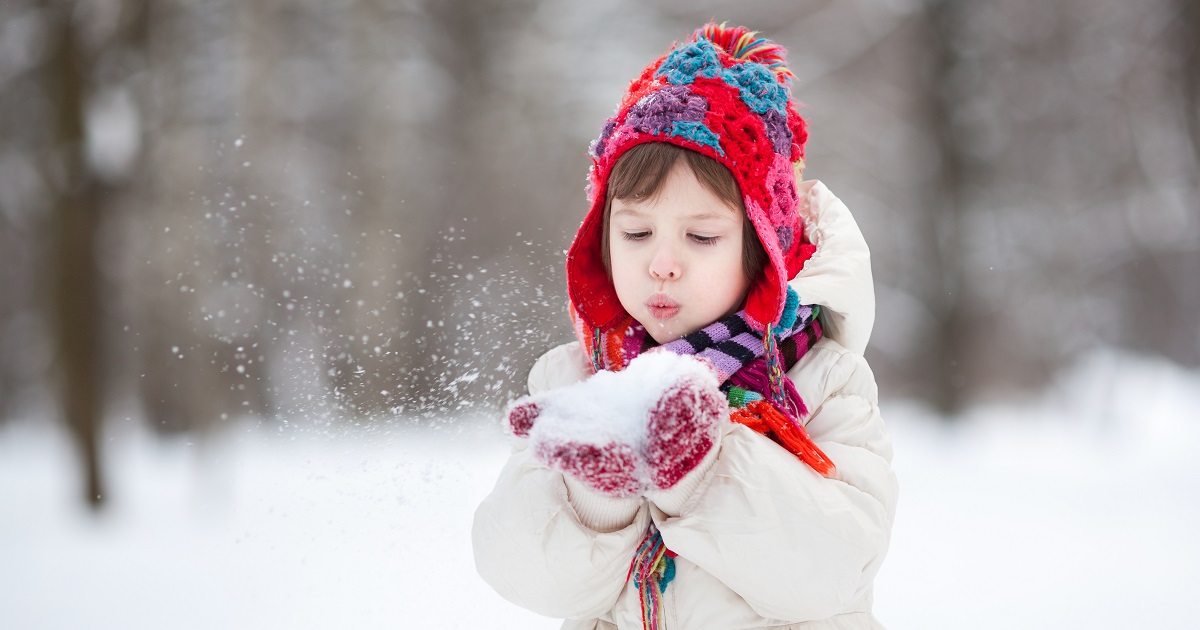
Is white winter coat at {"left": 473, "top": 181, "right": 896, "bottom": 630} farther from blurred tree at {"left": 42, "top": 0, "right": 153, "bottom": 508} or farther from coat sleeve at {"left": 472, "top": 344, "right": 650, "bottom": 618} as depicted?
blurred tree at {"left": 42, "top": 0, "right": 153, "bottom": 508}

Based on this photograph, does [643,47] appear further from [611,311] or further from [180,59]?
[611,311]

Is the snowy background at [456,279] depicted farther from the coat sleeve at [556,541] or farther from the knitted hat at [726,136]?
the coat sleeve at [556,541]

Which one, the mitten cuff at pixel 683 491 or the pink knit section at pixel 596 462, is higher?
the pink knit section at pixel 596 462

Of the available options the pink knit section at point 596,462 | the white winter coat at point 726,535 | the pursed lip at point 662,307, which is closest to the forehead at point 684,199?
the pursed lip at point 662,307

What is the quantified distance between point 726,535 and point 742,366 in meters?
0.30

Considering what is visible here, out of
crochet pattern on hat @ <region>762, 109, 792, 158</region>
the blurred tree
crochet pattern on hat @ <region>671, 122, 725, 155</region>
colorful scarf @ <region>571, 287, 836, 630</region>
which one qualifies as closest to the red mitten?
colorful scarf @ <region>571, 287, 836, 630</region>

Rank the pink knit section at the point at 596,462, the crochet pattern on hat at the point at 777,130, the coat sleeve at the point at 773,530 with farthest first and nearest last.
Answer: the crochet pattern on hat at the point at 777,130
the coat sleeve at the point at 773,530
the pink knit section at the point at 596,462

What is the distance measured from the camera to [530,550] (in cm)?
120

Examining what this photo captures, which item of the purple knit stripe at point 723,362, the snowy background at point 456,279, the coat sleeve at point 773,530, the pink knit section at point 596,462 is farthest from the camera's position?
the snowy background at point 456,279

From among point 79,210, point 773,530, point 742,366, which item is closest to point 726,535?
point 773,530

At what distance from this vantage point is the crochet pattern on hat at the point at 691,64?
1.41 meters

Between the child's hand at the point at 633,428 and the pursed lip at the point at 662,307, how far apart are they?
0.82 ft

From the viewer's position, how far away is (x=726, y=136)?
1.34m

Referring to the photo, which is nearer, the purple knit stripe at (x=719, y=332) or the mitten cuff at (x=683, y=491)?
the mitten cuff at (x=683, y=491)
